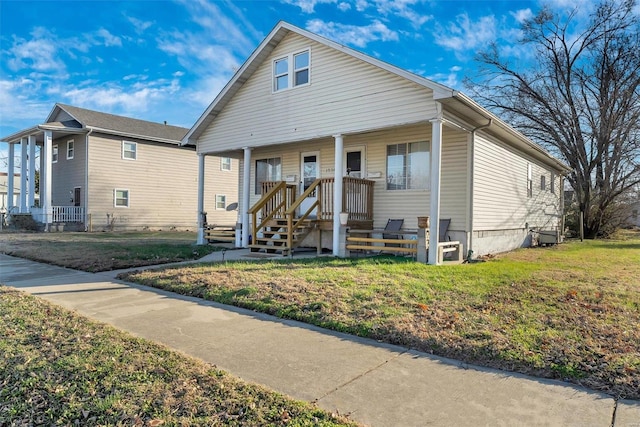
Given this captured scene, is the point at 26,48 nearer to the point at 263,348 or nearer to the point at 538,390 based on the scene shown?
the point at 263,348

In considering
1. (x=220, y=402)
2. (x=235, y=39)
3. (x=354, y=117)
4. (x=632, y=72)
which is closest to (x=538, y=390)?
(x=220, y=402)

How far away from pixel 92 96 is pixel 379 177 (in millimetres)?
21341

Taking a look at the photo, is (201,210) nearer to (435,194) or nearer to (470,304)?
(435,194)

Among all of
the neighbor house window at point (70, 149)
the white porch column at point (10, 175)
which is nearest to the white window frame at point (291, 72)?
the neighbor house window at point (70, 149)

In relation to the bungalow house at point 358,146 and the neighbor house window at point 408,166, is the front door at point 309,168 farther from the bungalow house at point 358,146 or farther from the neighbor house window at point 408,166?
the neighbor house window at point 408,166

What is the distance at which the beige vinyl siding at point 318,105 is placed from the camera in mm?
9750

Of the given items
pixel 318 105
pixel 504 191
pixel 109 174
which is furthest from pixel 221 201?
pixel 504 191

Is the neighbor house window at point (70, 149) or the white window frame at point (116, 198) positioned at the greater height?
the neighbor house window at point (70, 149)

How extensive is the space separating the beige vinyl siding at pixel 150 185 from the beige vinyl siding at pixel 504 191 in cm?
1860

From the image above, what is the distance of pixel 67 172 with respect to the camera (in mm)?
23703

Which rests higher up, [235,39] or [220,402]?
[235,39]

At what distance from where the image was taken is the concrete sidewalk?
9.32ft

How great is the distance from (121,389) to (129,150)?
914 inches

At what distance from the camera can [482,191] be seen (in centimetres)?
1140
